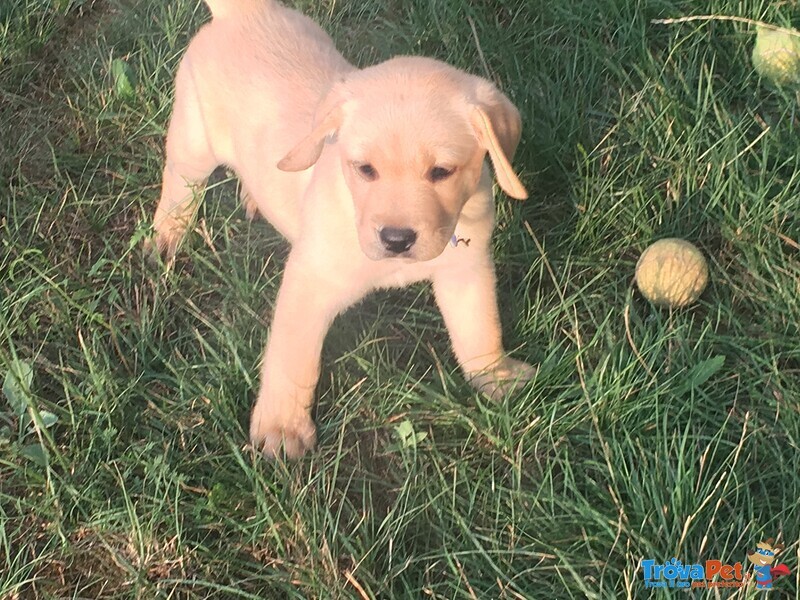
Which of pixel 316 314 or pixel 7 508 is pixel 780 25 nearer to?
pixel 316 314

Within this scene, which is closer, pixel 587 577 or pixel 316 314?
pixel 587 577

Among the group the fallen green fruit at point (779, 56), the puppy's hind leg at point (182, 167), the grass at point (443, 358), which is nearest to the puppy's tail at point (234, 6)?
the puppy's hind leg at point (182, 167)

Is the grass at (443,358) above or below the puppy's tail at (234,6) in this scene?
below

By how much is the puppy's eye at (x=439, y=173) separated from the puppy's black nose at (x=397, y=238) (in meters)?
0.15

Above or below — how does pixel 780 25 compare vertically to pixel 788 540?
above

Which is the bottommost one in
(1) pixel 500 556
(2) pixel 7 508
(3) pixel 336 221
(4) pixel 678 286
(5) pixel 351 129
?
(2) pixel 7 508

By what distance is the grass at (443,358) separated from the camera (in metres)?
2.06

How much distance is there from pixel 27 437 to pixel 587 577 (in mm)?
1652

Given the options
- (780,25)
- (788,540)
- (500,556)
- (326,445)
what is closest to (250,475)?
(326,445)

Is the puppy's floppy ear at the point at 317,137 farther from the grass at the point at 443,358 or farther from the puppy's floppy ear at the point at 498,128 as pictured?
the grass at the point at 443,358

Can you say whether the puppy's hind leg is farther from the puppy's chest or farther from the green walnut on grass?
the green walnut on grass

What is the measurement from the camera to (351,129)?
199 cm

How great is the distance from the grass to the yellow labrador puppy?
0.55 ft

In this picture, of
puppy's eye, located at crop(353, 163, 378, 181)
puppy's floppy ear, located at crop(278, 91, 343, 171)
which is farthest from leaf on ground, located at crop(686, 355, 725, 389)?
puppy's floppy ear, located at crop(278, 91, 343, 171)
